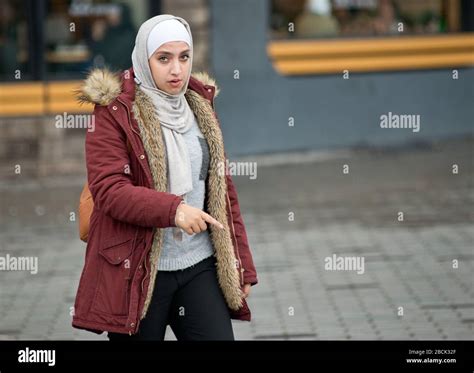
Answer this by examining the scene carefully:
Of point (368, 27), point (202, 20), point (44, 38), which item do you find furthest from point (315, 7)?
point (44, 38)

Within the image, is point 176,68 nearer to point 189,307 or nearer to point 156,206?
point 156,206

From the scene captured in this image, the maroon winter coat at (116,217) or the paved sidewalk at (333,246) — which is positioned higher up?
the maroon winter coat at (116,217)

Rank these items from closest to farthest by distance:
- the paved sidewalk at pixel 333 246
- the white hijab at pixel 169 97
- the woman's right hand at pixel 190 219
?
the woman's right hand at pixel 190 219
the white hijab at pixel 169 97
the paved sidewalk at pixel 333 246

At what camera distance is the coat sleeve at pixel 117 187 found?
13.6 ft

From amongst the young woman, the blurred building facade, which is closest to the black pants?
the young woman

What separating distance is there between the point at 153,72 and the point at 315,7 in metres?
9.59

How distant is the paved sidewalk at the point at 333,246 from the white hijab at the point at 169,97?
2.75 metres

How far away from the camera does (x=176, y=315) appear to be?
4.59m

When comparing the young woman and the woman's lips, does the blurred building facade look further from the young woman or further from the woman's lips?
the woman's lips

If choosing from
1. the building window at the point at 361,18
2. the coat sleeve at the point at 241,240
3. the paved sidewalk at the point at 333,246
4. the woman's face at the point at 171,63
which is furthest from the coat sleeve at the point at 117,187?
the building window at the point at 361,18

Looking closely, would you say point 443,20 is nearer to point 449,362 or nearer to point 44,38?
point 44,38

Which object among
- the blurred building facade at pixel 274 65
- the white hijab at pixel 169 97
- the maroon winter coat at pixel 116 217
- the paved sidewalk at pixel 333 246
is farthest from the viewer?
the blurred building facade at pixel 274 65

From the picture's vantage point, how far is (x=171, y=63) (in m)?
4.38

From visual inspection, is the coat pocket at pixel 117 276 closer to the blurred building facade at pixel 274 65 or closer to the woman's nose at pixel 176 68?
the woman's nose at pixel 176 68
